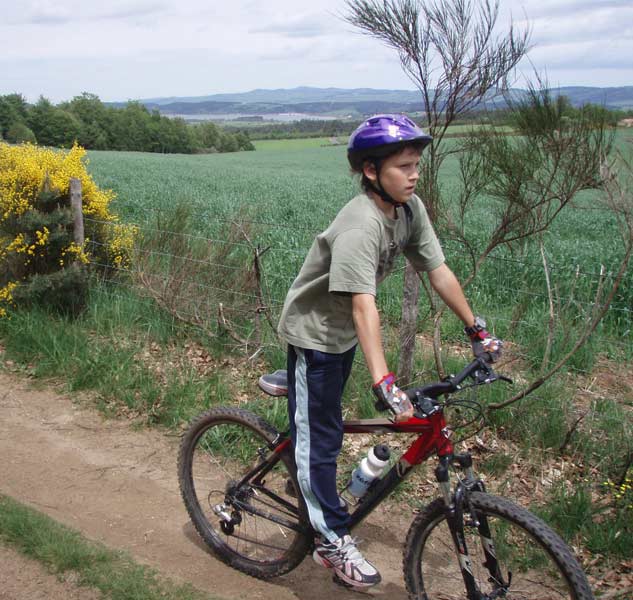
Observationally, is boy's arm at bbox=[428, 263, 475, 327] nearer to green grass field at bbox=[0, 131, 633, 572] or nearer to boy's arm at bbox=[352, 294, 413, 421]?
boy's arm at bbox=[352, 294, 413, 421]

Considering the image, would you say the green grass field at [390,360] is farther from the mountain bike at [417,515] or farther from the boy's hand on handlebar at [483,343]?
the boy's hand on handlebar at [483,343]

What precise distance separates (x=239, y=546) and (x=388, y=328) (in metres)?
2.86

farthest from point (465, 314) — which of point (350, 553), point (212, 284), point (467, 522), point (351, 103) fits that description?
point (351, 103)

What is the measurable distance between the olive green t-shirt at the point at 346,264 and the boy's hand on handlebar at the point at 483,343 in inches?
14.0

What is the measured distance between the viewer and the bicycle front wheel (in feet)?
8.77

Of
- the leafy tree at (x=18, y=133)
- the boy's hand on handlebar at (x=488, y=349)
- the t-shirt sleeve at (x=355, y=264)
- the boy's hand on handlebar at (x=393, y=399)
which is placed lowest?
the boy's hand on handlebar at (x=393, y=399)

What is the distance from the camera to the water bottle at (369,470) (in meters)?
3.15

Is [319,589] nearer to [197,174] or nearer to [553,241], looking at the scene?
[553,241]

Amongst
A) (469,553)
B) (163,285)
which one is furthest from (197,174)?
(469,553)

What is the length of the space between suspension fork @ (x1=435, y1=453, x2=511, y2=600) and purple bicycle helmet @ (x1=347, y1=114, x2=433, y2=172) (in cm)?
125

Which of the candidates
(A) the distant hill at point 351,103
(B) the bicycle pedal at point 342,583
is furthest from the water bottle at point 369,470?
(A) the distant hill at point 351,103

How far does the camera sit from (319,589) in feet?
12.0

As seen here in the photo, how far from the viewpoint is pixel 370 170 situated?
9.50 ft

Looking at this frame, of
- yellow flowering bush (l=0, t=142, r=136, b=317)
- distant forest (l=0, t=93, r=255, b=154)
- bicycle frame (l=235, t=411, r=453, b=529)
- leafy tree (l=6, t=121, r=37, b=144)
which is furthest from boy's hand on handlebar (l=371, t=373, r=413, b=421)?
distant forest (l=0, t=93, r=255, b=154)
